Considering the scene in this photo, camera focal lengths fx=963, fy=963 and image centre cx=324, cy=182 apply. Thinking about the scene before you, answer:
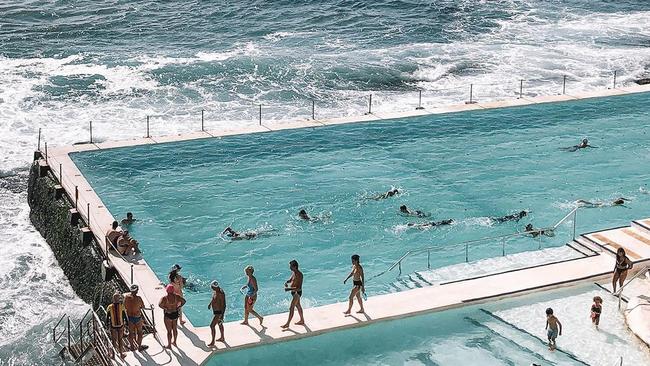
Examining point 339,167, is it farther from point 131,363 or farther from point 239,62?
point 239,62

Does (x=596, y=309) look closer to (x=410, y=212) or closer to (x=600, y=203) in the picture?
(x=410, y=212)

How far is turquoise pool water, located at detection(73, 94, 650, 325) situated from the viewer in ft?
68.9

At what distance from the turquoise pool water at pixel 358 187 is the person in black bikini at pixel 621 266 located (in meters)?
3.00

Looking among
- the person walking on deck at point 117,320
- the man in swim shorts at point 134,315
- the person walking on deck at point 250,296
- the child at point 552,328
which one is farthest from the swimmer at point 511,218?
the person walking on deck at point 117,320

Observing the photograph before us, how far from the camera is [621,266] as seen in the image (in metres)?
18.4

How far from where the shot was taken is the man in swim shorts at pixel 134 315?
1566 cm

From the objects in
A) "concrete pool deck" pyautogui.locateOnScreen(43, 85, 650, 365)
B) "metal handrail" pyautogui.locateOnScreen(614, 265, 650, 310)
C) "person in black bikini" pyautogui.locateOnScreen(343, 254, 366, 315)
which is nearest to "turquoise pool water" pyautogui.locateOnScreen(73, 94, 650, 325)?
"concrete pool deck" pyautogui.locateOnScreen(43, 85, 650, 365)

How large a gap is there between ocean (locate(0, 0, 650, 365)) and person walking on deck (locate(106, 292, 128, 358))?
19.1ft

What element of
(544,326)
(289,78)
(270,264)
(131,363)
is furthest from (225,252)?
(289,78)

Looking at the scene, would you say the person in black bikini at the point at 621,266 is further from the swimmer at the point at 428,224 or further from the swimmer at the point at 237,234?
the swimmer at the point at 237,234

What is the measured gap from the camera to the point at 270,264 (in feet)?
68.4

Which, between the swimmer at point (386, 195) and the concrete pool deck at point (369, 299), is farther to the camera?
the swimmer at point (386, 195)

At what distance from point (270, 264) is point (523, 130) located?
1185 centimetres

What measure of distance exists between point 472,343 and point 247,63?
1033 inches
